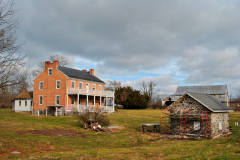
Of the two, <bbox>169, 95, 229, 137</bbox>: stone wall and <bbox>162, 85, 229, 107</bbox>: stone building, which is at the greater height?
<bbox>162, 85, 229, 107</bbox>: stone building

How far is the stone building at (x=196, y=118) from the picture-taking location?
18.1m

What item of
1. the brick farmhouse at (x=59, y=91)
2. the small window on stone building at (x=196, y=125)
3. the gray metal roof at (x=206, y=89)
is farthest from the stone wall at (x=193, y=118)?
the gray metal roof at (x=206, y=89)

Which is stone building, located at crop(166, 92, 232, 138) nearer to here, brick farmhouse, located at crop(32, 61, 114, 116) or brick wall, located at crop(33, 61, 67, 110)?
brick farmhouse, located at crop(32, 61, 114, 116)

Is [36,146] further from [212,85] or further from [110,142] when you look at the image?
[212,85]

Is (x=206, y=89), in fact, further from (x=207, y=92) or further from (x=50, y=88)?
(x=50, y=88)

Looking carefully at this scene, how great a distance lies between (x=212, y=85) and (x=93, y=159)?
Result: 6753 cm

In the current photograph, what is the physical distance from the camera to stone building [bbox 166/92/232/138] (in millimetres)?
18131

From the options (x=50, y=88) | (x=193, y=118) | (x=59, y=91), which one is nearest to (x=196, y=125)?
(x=193, y=118)

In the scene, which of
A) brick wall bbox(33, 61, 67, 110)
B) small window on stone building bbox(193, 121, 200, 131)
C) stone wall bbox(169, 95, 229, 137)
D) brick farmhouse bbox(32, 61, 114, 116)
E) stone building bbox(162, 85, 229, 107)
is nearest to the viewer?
stone wall bbox(169, 95, 229, 137)

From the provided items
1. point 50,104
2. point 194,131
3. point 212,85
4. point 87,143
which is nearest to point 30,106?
point 50,104

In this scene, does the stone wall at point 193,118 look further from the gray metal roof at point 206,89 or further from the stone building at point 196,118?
the gray metal roof at point 206,89

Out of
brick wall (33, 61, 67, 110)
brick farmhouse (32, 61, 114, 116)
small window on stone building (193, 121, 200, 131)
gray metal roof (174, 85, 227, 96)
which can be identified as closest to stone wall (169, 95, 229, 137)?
small window on stone building (193, 121, 200, 131)

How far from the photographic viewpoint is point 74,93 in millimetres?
33688

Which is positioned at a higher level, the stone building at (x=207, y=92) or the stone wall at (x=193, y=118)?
the stone building at (x=207, y=92)
